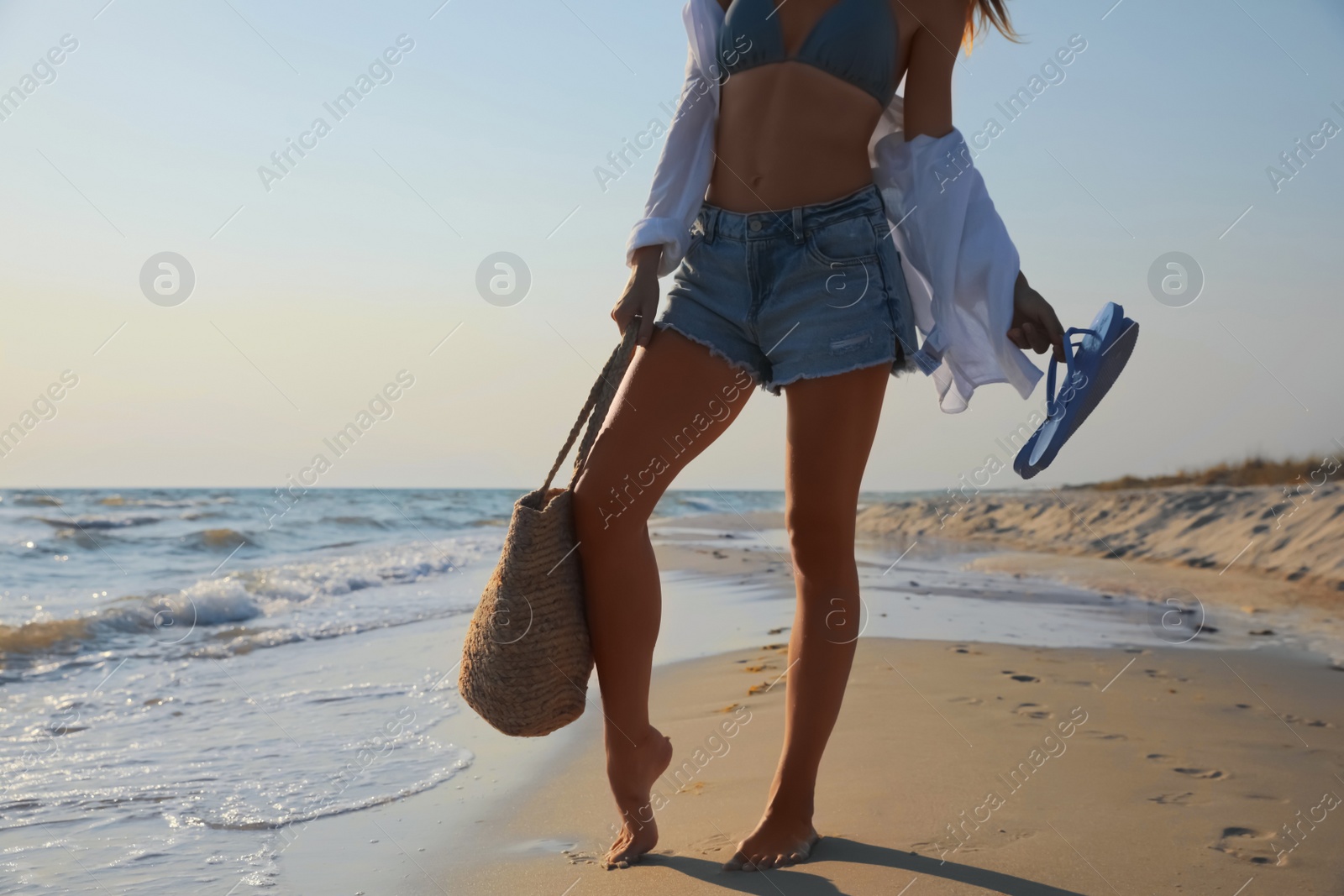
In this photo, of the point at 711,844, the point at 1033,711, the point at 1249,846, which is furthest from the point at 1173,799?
the point at 711,844

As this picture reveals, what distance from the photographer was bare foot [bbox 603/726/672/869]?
6.17ft

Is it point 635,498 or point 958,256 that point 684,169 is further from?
point 635,498

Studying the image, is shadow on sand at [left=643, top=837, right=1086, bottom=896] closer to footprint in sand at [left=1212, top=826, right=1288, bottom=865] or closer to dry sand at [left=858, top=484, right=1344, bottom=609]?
footprint in sand at [left=1212, top=826, right=1288, bottom=865]

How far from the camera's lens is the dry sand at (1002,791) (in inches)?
71.4

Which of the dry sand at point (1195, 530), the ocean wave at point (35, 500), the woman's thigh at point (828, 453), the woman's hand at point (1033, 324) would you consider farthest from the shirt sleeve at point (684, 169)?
the ocean wave at point (35, 500)

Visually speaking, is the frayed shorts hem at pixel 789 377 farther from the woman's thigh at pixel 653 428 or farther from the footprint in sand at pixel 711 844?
the footprint in sand at pixel 711 844

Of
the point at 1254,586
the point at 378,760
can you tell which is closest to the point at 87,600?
the point at 378,760

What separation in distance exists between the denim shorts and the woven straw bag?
0.43 metres

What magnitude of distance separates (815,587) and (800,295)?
58cm

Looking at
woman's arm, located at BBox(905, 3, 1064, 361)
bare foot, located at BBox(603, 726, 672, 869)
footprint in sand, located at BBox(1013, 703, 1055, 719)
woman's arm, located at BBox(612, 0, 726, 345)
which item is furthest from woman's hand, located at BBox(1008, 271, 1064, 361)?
footprint in sand, located at BBox(1013, 703, 1055, 719)

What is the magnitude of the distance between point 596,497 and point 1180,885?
127cm

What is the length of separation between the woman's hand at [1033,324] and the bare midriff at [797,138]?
1.28ft

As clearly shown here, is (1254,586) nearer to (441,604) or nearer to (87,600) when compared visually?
(441,604)

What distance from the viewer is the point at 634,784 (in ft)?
6.25
